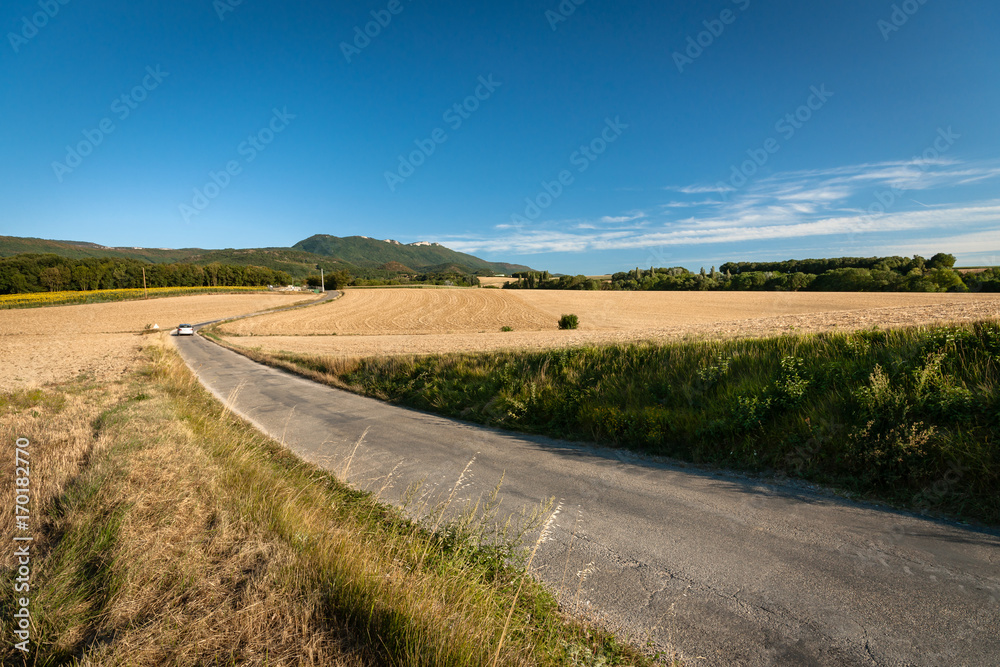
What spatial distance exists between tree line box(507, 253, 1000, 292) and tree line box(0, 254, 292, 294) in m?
92.3

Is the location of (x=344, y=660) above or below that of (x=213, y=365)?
above

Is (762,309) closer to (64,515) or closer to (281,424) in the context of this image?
(281,424)

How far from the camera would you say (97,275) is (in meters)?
105

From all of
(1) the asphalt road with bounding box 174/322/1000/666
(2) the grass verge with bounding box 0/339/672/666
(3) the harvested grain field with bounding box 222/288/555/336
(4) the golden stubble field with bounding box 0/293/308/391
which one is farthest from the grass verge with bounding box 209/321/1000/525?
(3) the harvested grain field with bounding box 222/288/555/336

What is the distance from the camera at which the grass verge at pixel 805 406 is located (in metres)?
5.00

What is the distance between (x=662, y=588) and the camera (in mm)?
3557

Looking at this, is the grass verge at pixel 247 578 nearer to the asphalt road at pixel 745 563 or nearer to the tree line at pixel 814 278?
the asphalt road at pixel 745 563

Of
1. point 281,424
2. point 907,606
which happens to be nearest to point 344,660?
point 907,606

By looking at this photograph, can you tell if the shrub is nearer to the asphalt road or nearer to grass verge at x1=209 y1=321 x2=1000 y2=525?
grass verge at x1=209 y1=321 x2=1000 y2=525

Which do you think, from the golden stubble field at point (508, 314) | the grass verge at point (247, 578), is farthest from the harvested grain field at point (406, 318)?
the grass verge at point (247, 578)

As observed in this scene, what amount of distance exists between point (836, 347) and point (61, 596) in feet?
34.2

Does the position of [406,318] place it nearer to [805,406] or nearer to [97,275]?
[805,406]

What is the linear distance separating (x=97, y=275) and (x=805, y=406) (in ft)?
468

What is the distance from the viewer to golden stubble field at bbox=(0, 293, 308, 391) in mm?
17812
